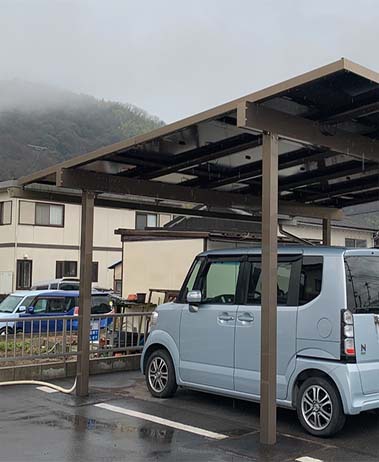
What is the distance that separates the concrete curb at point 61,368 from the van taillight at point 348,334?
509 centimetres

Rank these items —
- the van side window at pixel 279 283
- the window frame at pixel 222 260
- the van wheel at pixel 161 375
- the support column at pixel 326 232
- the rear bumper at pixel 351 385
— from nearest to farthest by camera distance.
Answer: the rear bumper at pixel 351 385, the van side window at pixel 279 283, the window frame at pixel 222 260, the van wheel at pixel 161 375, the support column at pixel 326 232

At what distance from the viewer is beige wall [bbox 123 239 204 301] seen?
15.2 meters

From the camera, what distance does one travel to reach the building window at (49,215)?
30.7 m

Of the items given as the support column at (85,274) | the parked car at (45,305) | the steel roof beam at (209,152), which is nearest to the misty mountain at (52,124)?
the parked car at (45,305)

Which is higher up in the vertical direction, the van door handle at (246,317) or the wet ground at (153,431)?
the van door handle at (246,317)

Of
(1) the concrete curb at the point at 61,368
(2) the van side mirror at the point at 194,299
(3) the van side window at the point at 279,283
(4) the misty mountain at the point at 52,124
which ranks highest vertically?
(4) the misty mountain at the point at 52,124

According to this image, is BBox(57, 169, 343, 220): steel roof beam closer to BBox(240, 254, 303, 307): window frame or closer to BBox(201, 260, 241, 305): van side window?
BBox(201, 260, 241, 305): van side window

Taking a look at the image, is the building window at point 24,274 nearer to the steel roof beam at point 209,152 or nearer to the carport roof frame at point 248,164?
the carport roof frame at point 248,164

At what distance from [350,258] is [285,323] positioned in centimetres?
98

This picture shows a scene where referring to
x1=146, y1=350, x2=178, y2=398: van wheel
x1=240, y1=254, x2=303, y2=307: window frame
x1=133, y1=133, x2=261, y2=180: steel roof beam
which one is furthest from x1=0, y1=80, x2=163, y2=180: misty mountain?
x1=240, y1=254, x2=303, y2=307: window frame

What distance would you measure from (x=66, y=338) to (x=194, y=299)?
3219 mm

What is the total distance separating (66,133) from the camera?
62.2 metres

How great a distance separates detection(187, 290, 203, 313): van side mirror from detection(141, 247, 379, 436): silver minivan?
13mm

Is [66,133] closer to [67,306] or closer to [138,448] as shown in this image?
[67,306]
